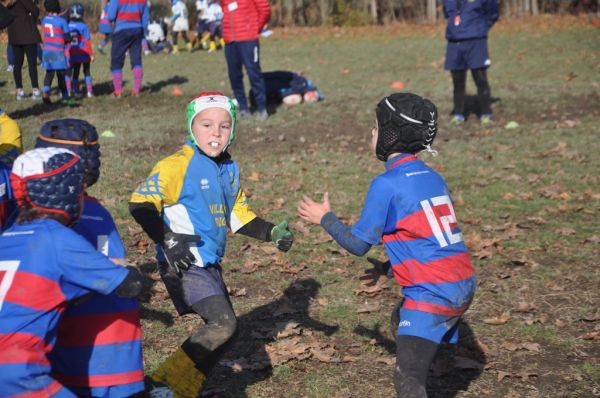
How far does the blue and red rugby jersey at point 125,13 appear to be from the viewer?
1579cm

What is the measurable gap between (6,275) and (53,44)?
13.3 metres

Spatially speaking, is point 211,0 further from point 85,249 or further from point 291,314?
point 85,249

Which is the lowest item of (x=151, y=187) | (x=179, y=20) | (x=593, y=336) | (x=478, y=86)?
(x=593, y=336)

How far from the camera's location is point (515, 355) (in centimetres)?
545

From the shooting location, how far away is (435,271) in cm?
396

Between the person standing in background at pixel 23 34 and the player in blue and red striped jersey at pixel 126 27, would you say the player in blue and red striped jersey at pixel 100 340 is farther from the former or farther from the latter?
the player in blue and red striped jersey at pixel 126 27

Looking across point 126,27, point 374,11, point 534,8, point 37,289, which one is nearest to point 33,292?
point 37,289

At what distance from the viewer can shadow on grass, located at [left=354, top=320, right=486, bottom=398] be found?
502cm

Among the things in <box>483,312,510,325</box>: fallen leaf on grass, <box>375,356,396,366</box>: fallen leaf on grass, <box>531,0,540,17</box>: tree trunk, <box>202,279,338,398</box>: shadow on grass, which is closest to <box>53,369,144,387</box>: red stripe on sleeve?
<box>202,279,338,398</box>: shadow on grass

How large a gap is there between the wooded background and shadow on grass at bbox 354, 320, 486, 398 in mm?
28741

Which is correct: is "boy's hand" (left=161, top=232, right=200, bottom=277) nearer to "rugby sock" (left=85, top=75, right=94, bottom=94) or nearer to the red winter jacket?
the red winter jacket

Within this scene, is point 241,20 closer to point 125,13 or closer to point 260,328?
point 125,13

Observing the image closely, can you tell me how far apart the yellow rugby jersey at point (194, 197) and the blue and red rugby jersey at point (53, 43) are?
11676 mm

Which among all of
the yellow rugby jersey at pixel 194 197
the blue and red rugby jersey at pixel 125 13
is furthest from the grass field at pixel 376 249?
the blue and red rugby jersey at pixel 125 13
